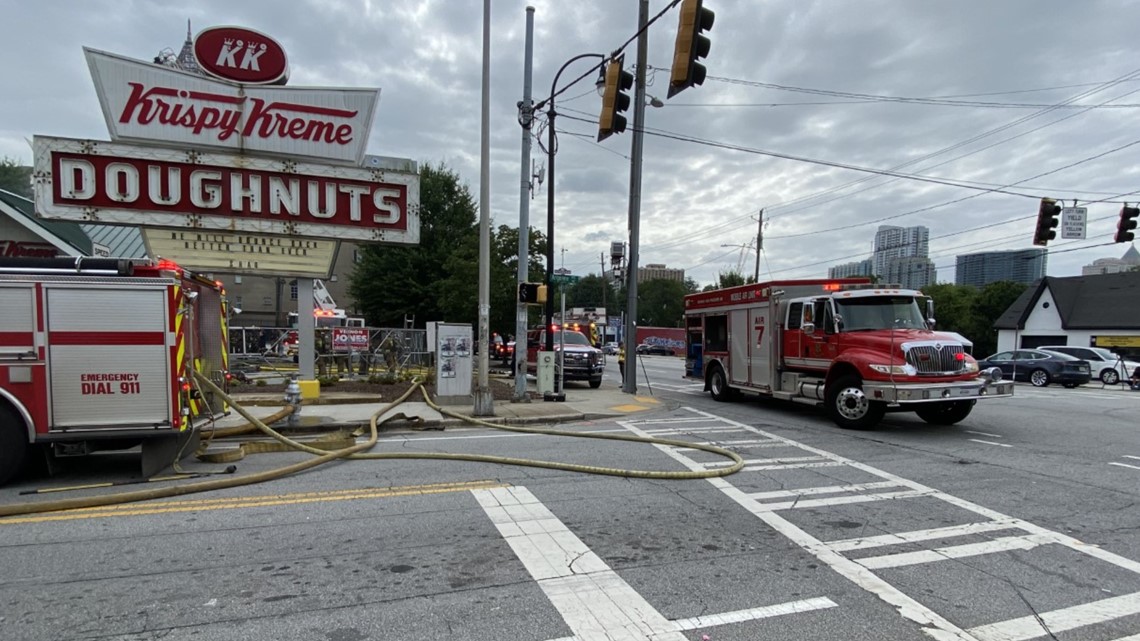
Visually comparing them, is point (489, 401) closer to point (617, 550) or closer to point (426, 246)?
point (617, 550)

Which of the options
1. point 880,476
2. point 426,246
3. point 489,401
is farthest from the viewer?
point 426,246

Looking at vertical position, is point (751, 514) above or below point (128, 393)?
below

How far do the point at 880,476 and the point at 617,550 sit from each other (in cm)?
424

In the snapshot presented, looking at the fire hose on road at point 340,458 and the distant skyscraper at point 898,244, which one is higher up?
the distant skyscraper at point 898,244

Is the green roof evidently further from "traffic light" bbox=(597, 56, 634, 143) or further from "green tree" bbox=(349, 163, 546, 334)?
"traffic light" bbox=(597, 56, 634, 143)

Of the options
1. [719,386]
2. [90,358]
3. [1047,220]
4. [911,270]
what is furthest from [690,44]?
[911,270]

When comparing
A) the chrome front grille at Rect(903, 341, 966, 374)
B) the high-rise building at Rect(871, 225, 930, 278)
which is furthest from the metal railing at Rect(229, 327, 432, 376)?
the high-rise building at Rect(871, 225, 930, 278)

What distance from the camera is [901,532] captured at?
528 cm

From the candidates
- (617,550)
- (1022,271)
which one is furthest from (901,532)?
(1022,271)

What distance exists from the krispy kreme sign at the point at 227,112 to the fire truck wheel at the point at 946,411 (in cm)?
1219

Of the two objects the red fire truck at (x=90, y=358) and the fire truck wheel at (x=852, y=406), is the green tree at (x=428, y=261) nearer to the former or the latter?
the fire truck wheel at (x=852, y=406)

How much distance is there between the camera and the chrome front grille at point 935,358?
33.1 feet

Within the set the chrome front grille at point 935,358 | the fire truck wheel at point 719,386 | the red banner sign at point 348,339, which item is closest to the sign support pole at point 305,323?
the fire truck wheel at point 719,386

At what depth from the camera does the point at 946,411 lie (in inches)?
445
